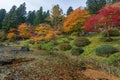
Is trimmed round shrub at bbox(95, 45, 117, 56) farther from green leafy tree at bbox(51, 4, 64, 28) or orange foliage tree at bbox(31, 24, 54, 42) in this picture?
green leafy tree at bbox(51, 4, 64, 28)

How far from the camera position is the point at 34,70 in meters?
19.2

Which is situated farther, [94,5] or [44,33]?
[94,5]

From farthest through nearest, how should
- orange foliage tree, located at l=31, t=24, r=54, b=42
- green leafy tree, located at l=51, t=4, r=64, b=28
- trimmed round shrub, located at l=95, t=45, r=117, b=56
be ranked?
green leafy tree, located at l=51, t=4, r=64, b=28, orange foliage tree, located at l=31, t=24, r=54, b=42, trimmed round shrub, located at l=95, t=45, r=117, b=56

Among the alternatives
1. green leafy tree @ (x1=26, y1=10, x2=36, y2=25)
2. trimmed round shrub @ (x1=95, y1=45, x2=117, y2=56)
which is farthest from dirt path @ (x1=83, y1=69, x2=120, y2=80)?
green leafy tree @ (x1=26, y1=10, x2=36, y2=25)

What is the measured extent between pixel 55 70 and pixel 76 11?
3165 cm

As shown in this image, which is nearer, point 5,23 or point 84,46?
point 84,46

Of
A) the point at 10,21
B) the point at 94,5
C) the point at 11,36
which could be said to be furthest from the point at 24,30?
the point at 94,5

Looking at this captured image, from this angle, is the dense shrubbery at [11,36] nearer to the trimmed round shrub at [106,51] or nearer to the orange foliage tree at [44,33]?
the orange foliage tree at [44,33]

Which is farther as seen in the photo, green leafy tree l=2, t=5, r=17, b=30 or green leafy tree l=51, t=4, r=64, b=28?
green leafy tree l=2, t=5, r=17, b=30

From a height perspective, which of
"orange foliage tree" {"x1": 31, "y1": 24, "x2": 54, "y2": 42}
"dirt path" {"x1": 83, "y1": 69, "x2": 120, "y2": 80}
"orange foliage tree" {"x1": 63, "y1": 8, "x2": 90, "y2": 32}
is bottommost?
"dirt path" {"x1": 83, "y1": 69, "x2": 120, "y2": 80}

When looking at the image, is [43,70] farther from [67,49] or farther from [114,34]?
[114,34]

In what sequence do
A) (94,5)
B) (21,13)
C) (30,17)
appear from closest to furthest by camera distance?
(94,5), (21,13), (30,17)

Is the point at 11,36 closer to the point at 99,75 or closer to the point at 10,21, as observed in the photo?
the point at 10,21

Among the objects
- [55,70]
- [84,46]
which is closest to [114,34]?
[84,46]
